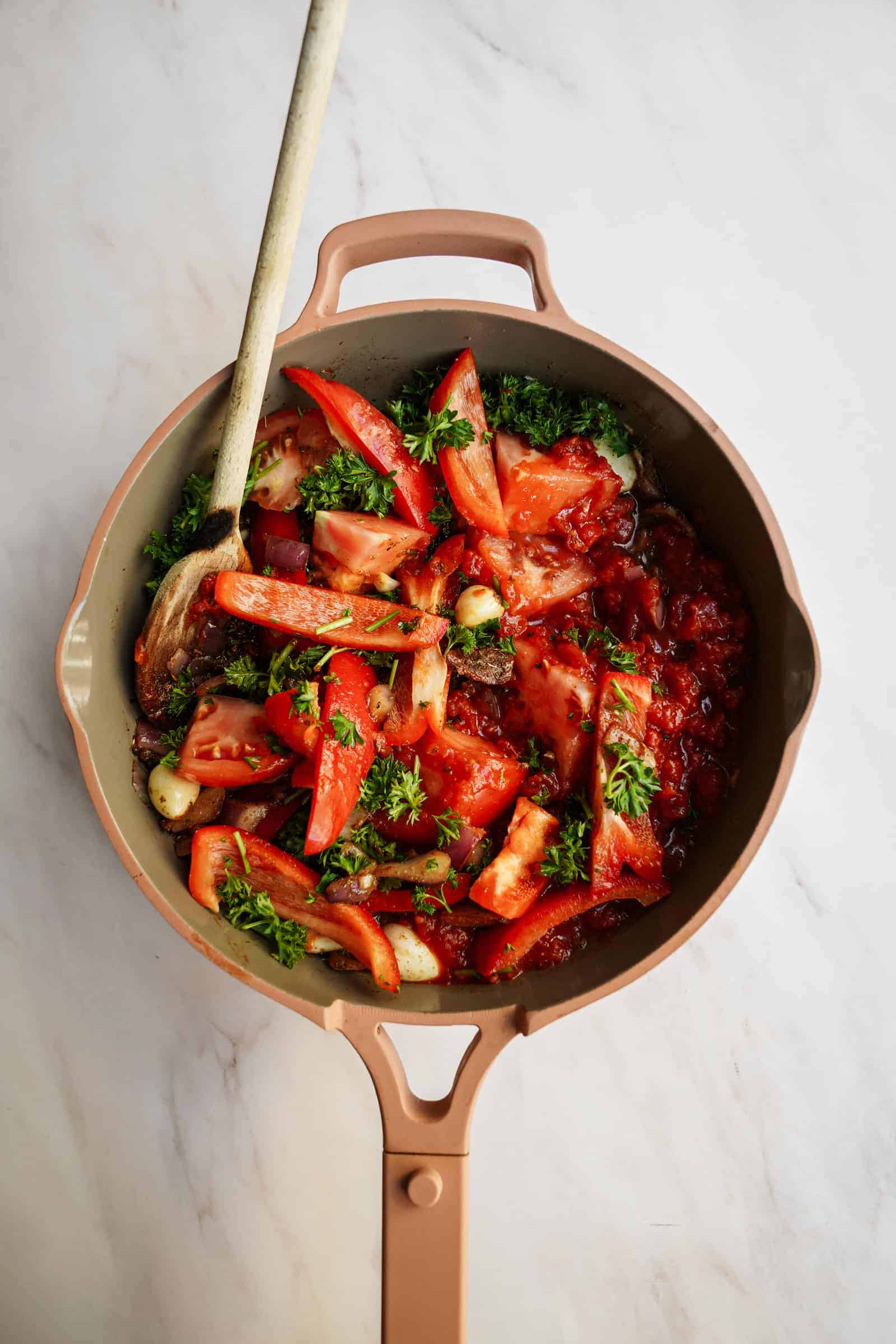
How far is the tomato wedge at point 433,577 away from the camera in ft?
7.55

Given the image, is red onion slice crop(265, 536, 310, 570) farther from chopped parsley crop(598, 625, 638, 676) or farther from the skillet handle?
chopped parsley crop(598, 625, 638, 676)

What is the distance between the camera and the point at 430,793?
2252 millimetres

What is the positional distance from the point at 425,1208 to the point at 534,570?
146 centimetres

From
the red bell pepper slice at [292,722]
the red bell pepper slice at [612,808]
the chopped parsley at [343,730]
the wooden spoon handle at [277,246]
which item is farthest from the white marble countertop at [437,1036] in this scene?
the chopped parsley at [343,730]

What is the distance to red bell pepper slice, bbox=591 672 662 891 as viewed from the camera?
2.20 meters

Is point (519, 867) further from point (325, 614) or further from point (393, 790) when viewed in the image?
point (325, 614)

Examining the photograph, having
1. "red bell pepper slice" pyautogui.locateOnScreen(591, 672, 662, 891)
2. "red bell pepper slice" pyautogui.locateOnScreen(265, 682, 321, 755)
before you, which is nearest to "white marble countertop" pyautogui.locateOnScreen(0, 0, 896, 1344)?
"red bell pepper slice" pyautogui.locateOnScreen(591, 672, 662, 891)

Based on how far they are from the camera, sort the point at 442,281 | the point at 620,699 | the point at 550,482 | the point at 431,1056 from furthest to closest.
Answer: the point at 442,281 < the point at 431,1056 < the point at 550,482 < the point at 620,699

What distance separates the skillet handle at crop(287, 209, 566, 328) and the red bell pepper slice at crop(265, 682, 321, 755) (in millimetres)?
818

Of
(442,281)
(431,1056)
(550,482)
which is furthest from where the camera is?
(442,281)

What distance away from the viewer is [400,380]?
7.85 feet

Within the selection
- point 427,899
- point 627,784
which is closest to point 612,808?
point 627,784

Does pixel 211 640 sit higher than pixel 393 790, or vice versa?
pixel 211 640

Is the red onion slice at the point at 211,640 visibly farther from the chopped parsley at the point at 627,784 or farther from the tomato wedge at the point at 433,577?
the chopped parsley at the point at 627,784
